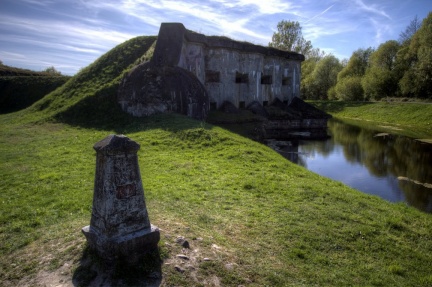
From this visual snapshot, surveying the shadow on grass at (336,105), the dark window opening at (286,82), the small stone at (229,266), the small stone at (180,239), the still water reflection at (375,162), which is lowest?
the still water reflection at (375,162)

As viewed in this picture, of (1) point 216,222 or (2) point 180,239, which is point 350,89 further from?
(2) point 180,239

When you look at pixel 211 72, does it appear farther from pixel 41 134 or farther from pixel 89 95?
pixel 41 134

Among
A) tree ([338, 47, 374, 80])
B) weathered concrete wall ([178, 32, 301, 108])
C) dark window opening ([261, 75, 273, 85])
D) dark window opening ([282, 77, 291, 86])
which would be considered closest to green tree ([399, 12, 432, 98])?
tree ([338, 47, 374, 80])

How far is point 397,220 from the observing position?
7.28m

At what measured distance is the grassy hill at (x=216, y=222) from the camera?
4.49 metres

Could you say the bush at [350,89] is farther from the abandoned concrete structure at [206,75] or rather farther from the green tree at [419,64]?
the abandoned concrete structure at [206,75]

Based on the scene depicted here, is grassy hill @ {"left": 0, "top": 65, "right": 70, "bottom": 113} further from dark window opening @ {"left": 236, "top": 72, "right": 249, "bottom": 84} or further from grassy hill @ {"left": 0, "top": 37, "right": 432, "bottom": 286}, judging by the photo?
dark window opening @ {"left": 236, "top": 72, "right": 249, "bottom": 84}

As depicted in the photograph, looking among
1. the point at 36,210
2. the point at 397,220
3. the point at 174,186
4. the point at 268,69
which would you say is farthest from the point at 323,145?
the point at 36,210

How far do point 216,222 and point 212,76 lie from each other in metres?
18.0

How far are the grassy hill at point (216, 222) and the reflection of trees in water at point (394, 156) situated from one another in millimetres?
4140

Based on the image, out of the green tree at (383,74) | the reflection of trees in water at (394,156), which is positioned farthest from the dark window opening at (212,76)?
the green tree at (383,74)

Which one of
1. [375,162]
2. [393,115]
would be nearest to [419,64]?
[393,115]

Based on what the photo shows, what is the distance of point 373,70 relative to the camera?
45.0 metres

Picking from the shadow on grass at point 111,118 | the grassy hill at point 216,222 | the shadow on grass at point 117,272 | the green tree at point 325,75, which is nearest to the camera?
the shadow on grass at point 117,272
